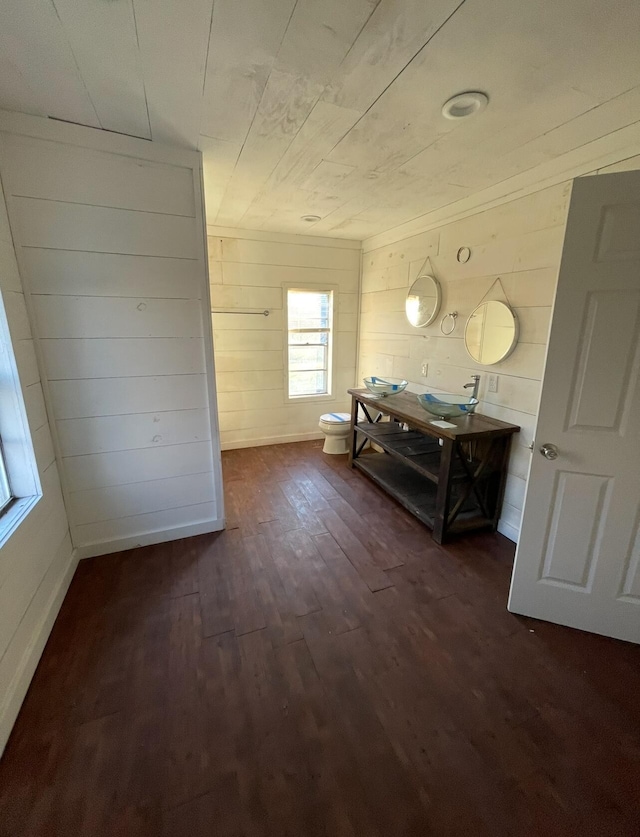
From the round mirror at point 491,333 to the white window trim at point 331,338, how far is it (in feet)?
6.00

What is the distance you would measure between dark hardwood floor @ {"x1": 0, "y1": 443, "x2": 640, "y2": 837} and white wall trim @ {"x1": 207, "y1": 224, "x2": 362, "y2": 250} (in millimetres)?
3152

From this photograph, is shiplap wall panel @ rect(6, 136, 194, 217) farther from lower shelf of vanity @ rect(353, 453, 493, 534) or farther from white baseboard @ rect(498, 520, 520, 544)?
white baseboard @ rect(498, 520, 520, 544)

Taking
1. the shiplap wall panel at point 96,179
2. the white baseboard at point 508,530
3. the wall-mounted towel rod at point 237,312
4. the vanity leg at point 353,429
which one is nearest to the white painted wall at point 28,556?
the shiplap wall panel at point 96,179

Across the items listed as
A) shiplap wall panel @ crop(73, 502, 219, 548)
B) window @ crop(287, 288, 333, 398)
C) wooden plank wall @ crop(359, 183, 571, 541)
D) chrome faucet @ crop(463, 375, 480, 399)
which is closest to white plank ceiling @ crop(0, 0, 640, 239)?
wooden plank wall @ crop(359, 183, 571, 541)

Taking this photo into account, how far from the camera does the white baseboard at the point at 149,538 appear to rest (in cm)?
223

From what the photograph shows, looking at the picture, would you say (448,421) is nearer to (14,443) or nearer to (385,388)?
(385,388)

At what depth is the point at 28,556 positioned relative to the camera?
157 centimetres

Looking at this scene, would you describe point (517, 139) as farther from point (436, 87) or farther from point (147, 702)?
point (147, 702)

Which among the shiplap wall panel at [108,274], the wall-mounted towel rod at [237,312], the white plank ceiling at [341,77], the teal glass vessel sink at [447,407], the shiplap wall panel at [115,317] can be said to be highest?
the white plank ceiling at [341,77]

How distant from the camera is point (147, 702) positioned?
4.56 ft

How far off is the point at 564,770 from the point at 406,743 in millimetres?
532

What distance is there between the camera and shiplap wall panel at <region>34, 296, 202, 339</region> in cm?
187

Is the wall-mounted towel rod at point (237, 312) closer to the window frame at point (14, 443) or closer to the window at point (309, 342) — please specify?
the window at point (309, 342)

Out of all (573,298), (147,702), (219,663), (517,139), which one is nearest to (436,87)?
(517,139)
